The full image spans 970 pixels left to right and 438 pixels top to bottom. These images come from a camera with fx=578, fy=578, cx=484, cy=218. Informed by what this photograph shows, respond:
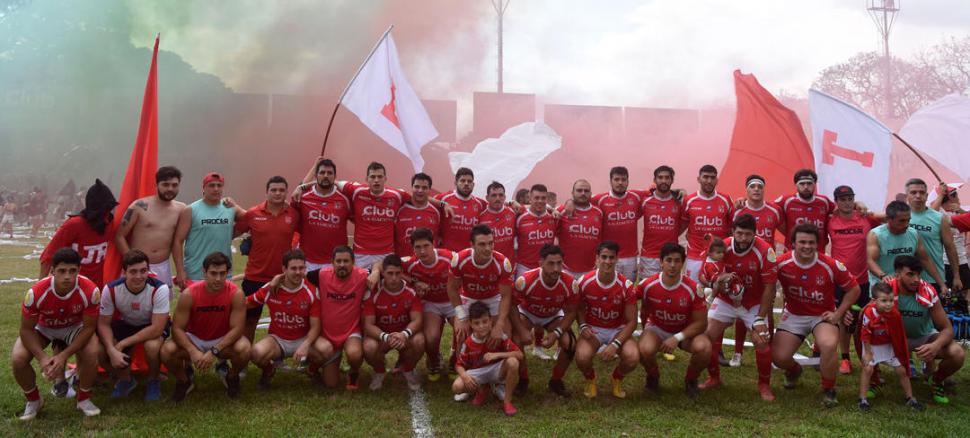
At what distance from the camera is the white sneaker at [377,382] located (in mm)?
4832

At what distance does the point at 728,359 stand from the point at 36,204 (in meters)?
23.5

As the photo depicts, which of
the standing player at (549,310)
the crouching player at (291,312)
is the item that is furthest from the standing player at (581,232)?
the crouching player at (291,312)

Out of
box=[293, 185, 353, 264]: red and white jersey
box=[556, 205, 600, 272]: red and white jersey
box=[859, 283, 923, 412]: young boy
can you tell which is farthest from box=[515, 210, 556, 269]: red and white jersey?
box=[859, 283, 923, 412]: young boy

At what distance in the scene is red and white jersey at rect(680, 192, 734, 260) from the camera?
6.12m

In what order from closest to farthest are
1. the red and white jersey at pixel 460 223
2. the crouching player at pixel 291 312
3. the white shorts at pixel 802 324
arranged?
the crouching player at pixel 291 312 < the white shorts at pixel 802 324 < the red and white jersey at pixel 460 223

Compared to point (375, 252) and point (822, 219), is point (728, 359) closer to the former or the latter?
point (822, 219)

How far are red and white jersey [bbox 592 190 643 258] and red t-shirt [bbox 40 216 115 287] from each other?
4.72 metres

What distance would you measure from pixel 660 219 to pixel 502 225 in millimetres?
1730

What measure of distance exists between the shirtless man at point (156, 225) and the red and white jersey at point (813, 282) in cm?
537

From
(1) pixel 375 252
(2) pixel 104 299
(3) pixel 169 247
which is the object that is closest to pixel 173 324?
(2) pixel 104 299

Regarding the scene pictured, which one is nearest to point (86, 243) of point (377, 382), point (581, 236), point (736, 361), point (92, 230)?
point (92, 230)

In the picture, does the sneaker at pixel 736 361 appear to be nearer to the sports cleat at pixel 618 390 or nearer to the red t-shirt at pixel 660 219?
the red t-shirt at pixel 660 219

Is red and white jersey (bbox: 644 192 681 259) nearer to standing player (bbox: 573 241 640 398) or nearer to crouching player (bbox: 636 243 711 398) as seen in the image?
crouching player (bbox: 636 243 711 398)

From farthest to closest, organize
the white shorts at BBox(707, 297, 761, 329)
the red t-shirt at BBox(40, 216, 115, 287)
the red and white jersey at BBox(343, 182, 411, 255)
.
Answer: the red and white jersey at BBox(343, 182, 411, 255), the white shorts at BBox(707, 297, 761, 329), the red t-shirt at BBox(40, 216, 115, 287)
